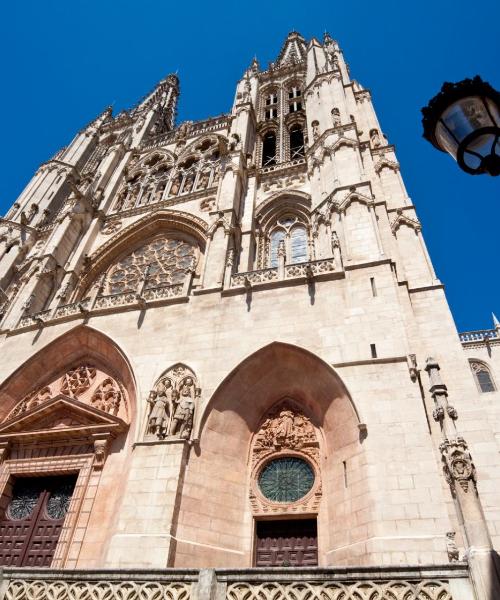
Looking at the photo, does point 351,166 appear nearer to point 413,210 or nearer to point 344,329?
point 413,210

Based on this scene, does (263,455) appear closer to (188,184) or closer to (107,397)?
(107,397)

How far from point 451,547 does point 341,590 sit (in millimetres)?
2008

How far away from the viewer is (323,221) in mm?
12945

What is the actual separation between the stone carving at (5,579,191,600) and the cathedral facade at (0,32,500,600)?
22 millimetres

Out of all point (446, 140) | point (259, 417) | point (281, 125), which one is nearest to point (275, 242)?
point (259, 417)

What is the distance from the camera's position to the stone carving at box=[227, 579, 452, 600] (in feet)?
14.6

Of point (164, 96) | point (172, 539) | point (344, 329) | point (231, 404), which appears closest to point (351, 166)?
point (344, 329)

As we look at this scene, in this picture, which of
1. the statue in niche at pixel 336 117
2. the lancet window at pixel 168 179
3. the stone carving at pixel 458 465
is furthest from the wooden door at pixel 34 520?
the statue in niche at pixel 336 117

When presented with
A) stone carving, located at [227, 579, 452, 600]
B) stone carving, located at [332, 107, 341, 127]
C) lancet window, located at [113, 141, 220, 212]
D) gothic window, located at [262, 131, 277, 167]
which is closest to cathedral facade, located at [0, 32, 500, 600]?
stone carving, located at [227, 579, 452, 600]

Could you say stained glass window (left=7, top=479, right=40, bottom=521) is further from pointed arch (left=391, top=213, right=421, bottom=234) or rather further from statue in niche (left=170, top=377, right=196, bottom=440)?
pointed arch (left=391, top=213, right=421, bottom=234)

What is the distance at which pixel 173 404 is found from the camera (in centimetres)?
877

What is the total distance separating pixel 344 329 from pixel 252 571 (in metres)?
5.22

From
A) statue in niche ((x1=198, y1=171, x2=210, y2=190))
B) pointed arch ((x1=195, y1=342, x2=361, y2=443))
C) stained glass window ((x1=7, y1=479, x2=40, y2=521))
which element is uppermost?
statue in niche ((x1=198, y1=171, x2=210, y2=190))

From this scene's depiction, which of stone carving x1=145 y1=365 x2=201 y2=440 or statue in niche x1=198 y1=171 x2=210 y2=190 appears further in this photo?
statue in niche x1=198 y1=171 x2=210 y2=190
